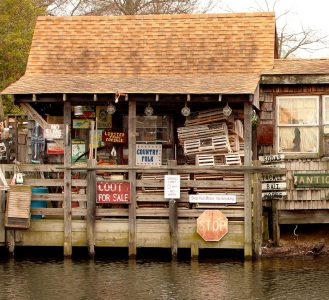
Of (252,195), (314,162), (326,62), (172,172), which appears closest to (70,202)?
(172,172)

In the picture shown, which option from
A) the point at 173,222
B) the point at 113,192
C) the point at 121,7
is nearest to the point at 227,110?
the point at 173,222

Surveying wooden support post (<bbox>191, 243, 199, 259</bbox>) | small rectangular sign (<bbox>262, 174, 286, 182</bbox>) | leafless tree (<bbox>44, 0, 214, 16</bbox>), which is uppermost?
leafless tree (<bbox>44, 0, 214, 16</bbox>)

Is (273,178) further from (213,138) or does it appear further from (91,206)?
(91,206)

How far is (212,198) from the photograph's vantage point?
72.7 ft

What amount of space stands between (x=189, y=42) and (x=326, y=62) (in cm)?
367

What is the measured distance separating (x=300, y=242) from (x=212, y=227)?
2.91 metres

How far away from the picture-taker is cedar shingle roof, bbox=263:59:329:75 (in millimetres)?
23642

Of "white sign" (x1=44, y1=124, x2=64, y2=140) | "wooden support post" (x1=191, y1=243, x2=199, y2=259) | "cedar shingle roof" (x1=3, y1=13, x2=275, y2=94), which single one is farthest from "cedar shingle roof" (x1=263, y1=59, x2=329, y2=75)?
"white sign" (x1=44, y1=124, x2=64, y2=140)

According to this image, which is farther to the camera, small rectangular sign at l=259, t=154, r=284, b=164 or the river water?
small rectangular sign at l=259, t=154, r=284, b=164

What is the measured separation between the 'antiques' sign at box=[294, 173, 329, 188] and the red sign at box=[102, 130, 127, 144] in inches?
179

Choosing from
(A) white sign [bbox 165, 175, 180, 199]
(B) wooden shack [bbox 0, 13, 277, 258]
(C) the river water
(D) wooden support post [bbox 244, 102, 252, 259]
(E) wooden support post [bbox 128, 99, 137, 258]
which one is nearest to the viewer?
(C) the river water

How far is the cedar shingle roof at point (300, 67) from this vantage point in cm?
2364

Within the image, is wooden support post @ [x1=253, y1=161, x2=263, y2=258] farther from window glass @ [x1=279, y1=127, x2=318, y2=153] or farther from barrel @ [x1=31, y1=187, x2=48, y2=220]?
barrel @ [x1=31, y1=187, x2=48, y2=220]

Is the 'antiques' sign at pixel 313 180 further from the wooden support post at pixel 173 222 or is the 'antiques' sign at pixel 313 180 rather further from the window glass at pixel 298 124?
the wooden support post at pixel 173 222
